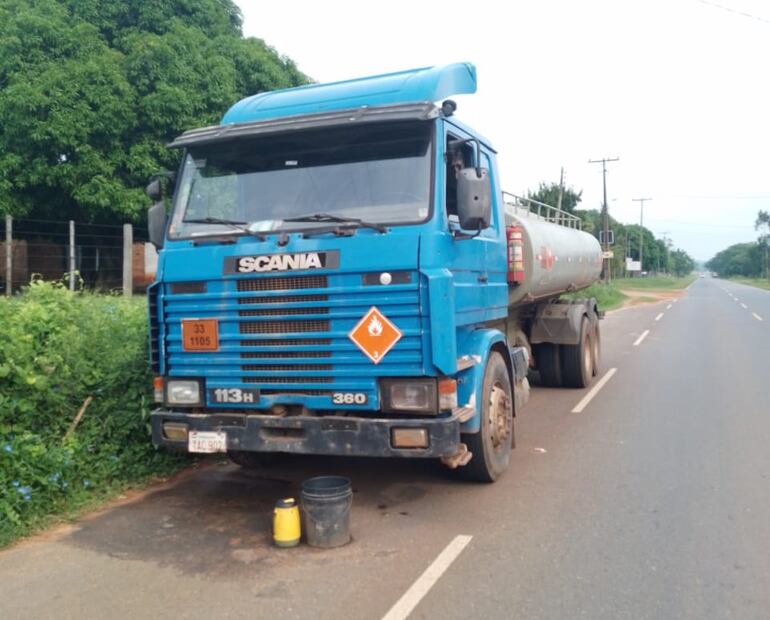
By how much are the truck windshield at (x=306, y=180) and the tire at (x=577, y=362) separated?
20.0ft

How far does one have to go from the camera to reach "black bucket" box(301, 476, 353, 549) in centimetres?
479

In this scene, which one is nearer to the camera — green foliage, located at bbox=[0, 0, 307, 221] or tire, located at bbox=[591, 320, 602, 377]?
tire, located at bbox=[591, 320, 602, 377]

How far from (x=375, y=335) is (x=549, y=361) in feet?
21.3

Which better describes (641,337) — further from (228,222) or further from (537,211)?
(228,222)

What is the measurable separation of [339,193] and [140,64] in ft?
42.3

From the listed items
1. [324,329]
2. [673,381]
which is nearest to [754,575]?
[324,329]

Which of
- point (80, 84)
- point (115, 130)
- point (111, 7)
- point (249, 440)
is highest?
point (111, 7)

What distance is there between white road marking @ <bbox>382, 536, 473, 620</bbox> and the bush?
282cm

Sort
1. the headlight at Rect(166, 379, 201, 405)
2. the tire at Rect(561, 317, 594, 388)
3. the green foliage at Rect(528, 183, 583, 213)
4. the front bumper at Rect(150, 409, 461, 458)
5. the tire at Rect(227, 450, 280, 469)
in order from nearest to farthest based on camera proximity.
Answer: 1. the front bumper at Rect(150, 409, 461, 458)
2. the headlight at Rect(166, 379, 201, 405)
3. the tire at Rect(227, 450, 280, 469)
4. the tire at Rect(561, 317, 594, 388)
5. the green foliage at Rect(528, 183, 583, 213)

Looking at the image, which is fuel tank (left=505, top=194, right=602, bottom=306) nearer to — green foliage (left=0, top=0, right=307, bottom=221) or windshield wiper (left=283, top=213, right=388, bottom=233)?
windshield wiper (left=283, top=213, right=388, bottom=233)

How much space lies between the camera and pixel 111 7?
1753 centimetres

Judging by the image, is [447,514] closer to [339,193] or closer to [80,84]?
[339,193]

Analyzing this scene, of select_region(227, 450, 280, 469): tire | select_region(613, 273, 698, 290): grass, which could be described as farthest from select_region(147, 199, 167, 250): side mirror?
select_region(613, 273, 698, 290): grass

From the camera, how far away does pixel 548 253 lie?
857 centimetres
